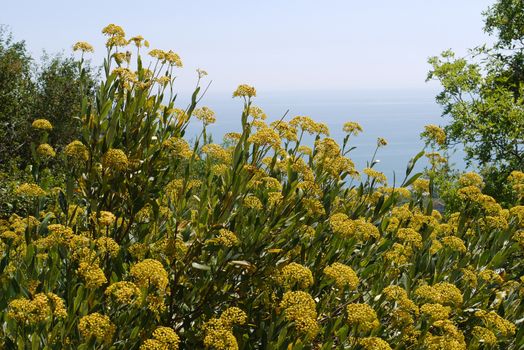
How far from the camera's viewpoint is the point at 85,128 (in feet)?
13.1

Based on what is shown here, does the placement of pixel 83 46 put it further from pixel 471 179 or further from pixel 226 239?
pixel 471 179

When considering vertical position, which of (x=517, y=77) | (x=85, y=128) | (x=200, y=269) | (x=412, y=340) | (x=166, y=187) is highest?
(x=517, y=77)

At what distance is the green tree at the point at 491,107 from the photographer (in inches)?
455

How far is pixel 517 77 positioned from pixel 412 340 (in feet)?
44.6

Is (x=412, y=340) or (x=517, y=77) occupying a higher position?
(x=517, y=77)

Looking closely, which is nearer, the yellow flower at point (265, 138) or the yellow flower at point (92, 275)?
the yellow flower at point (92, 275)

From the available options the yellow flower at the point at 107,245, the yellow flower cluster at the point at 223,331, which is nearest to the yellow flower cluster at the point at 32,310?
the yellow flower at the point at 107,245

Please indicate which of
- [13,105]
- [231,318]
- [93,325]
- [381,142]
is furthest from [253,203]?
[13,105]

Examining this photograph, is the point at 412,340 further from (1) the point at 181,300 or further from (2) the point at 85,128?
(2) the point at 85,128

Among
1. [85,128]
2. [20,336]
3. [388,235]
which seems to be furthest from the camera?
[388,235]

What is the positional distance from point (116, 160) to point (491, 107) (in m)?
9.79

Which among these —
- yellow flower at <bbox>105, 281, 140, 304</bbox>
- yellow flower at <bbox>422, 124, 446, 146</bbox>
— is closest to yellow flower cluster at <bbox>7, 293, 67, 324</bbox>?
yellow flower at <bbox>105, 281, 140, 304</bbox>

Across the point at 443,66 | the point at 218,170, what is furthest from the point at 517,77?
the point at 218,170

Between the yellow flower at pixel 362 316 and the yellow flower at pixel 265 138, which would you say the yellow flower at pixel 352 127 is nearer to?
the yellow flower at pixel 265 138
